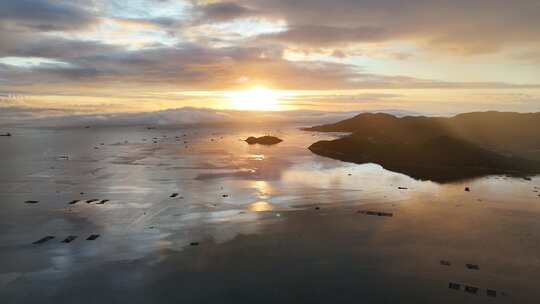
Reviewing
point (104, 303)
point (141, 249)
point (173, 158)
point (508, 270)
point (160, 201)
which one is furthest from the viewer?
point (173, 158)

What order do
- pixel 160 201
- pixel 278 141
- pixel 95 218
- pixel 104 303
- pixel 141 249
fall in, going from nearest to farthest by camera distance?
pixel 104 303, pixel 141 249, pixel 95 218, pixel 160 201, pixel 278 141

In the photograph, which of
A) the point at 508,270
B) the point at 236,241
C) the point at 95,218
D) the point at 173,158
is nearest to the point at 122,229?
the point at 95,218

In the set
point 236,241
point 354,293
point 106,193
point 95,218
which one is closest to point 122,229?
point 95,218

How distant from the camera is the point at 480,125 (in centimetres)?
16412

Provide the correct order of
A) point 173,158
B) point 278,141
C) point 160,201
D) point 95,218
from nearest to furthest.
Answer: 1. point 95,218
2. point 160,201
3. point 173,158
4. point 278,141

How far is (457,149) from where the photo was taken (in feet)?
311

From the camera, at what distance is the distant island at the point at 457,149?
A: 8200cm

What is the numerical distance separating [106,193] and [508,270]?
158ft

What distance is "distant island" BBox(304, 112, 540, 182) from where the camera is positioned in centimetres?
8200

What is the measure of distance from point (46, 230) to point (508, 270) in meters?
39.5

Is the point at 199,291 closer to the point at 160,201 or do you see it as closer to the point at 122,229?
the point at 122,229

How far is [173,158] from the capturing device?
10156 centimetres

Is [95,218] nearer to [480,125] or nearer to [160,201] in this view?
[160,201]

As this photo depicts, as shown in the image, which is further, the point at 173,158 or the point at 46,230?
the point at 173,158
